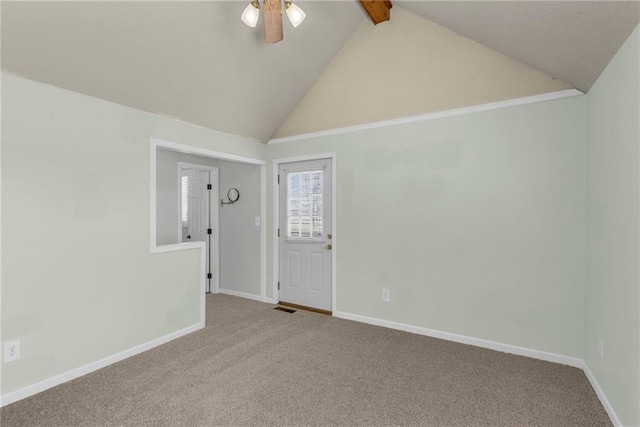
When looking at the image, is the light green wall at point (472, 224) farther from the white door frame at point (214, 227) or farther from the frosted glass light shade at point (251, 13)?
the white door frame at point (214, 227)

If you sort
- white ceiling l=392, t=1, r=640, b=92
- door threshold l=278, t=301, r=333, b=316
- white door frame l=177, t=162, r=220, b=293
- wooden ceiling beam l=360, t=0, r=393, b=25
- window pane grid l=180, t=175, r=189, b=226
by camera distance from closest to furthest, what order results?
white ceiling l=392, t=1, r=640, b=92 < wooden ceiling beam l=360, t=0, r=393, b=25 < door threshold l=278, t=301, r=333, b=316 < white door frame l=177, t=162, r=220, b=293 < window pane grid l=180, t=175, r=189, b=226

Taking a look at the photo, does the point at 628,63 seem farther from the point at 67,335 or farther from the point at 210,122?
the point at 67,335

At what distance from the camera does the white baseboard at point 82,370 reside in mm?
2229

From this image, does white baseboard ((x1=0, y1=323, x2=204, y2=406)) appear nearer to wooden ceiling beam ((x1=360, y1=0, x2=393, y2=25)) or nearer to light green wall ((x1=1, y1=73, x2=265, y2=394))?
light green wall ((x1=1, y1=73, x2=265, y2=394))

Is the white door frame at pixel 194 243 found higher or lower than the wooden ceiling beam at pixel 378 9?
lower

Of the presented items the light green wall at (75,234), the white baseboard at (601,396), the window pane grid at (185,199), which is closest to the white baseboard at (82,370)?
the light green wall at (75,234)

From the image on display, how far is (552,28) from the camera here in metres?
1.89

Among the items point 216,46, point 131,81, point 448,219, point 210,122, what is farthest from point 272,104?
point 448,219

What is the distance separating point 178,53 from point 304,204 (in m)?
2.25

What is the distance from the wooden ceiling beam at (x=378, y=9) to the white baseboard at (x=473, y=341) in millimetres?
3220

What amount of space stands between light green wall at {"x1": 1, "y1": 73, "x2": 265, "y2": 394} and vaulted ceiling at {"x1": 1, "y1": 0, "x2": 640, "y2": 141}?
0.76 ft

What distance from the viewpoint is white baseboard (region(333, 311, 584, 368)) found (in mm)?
2768

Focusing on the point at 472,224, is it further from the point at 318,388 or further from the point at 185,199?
the point at 185,199

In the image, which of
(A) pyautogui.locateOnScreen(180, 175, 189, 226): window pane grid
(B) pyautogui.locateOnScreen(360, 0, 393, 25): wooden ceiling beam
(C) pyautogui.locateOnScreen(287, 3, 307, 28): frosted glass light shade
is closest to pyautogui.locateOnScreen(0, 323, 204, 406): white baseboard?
(A) pyautogui.locateOnScreen(180, 175, 189, 226): window pane grid
